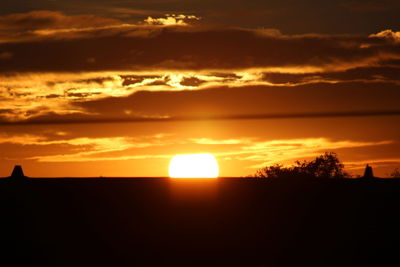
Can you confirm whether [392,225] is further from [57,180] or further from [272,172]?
[272,172]

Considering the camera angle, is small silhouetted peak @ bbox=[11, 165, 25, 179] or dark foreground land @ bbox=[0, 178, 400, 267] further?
small silhouetted peak @ bbox=[11, 165, 25, 179]

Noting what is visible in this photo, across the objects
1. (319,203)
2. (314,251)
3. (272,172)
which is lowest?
(314,251)

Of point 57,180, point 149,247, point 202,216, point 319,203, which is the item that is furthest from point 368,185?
point 57,180

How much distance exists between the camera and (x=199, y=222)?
3272cm

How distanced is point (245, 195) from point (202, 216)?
93.1 inches

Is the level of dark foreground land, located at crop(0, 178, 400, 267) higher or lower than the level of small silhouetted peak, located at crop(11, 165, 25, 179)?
lower

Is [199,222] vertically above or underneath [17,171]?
underneath

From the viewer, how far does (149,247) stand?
31.0 meters

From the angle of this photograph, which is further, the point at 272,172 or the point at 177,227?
the point at 272,172

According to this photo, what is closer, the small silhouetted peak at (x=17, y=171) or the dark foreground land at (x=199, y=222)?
the dark foreground land at (x=199, y=222)

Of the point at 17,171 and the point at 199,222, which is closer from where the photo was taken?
the point at 199,222

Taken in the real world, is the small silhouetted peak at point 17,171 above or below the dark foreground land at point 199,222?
above

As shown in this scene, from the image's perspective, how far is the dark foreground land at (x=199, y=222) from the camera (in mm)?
30500

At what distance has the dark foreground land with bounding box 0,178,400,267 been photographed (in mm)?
30500
